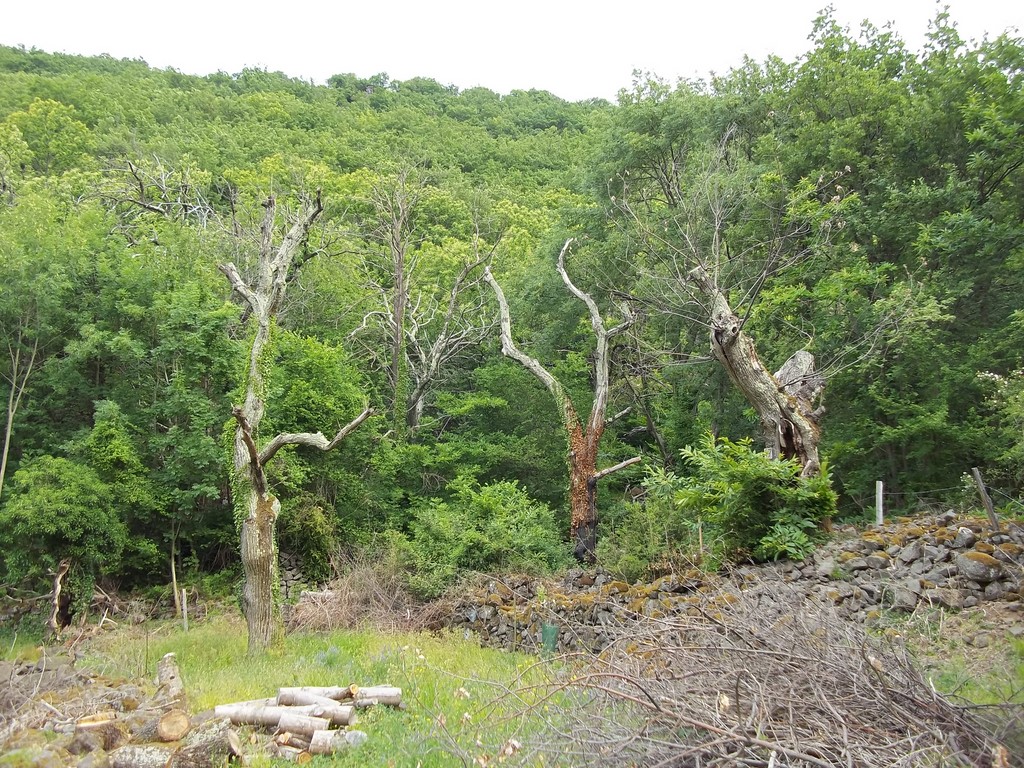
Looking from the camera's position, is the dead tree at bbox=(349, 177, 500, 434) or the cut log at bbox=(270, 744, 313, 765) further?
the dead tree at bbox=(349, 177, 500, 434)

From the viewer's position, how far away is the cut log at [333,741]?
568 cm

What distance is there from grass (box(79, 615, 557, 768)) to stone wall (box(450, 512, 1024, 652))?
107cm

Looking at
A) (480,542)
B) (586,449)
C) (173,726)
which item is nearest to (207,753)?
(173,726)

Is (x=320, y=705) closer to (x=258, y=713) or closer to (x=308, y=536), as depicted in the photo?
(x=258, y=713)

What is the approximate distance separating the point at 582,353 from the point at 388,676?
1426 cm

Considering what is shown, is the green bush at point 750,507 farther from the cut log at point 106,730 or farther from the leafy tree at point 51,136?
the leafy tree at point 51,136

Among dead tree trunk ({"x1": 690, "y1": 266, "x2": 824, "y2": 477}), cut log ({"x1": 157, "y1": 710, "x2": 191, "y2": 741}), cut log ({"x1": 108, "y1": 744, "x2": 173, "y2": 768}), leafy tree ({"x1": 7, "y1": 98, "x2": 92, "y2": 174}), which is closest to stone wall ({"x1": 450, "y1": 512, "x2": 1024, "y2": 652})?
dead tree trunk ({"x1": 690, "y1": 266, "x2": 824, "y2": 477})

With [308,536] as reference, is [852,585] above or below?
above

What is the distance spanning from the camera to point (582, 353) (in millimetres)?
21188

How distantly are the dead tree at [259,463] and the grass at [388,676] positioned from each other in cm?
68

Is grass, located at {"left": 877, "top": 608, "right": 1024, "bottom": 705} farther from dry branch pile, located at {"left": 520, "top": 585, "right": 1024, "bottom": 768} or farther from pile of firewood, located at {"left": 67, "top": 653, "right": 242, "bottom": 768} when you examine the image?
pile of firewood, located at {"left": 67, "top": 653, "right": 242, "bottom": 768}

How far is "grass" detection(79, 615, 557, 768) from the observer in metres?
5.18

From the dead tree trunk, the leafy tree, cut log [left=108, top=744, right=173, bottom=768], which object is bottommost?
cut log [left=108, top=744, right=173, bottom=768]

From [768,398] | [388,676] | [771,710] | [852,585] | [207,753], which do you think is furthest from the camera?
[768,398]
